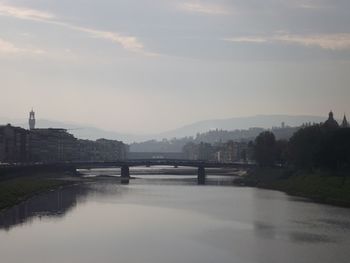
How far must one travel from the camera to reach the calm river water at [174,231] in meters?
37.3

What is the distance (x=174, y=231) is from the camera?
4762 cm

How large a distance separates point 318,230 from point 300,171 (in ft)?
167

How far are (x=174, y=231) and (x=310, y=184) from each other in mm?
40475

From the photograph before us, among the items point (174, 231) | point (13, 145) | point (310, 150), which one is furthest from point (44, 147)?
point (174, 231)

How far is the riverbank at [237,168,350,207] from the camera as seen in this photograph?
7212 centimetres

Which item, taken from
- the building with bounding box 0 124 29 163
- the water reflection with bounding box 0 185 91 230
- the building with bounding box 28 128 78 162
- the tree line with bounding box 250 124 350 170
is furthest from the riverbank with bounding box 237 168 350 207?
the building with bounding box 28 128 78 162

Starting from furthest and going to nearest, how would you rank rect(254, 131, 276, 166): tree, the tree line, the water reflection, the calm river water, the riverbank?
rect(254, 131, 276, 166): tree < the tree line < the riverbank < the water reflection < the calm river water

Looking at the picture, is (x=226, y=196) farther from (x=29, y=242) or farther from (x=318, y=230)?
(x=29, y=242)

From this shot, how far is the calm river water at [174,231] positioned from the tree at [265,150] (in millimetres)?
46308

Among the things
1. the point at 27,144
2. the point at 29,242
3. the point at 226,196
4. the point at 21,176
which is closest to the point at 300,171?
the point at 226,196

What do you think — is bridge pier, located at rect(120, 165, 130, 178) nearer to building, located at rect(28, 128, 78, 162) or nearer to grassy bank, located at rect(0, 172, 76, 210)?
building, located at rect(28, 128, 78, 162)

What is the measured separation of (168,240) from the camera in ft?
141

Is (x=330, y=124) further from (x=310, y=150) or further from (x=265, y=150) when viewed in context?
(x=310, y=150)

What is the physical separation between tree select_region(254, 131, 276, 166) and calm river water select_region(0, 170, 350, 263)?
46.3 meters
